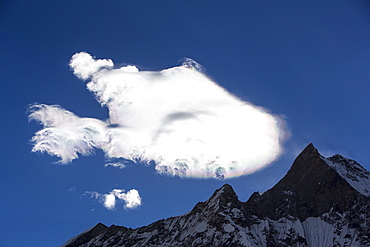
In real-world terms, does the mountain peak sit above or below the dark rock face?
above

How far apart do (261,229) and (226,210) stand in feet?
55.3

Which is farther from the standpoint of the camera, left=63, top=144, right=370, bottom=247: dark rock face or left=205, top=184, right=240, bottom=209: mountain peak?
left=205, top=184, right=240, bottom=209: mountain peak

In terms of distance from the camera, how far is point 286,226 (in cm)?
17588

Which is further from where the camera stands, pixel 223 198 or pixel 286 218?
pixel 223 198

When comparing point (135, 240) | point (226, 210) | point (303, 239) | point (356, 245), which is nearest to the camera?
point (356, 245)

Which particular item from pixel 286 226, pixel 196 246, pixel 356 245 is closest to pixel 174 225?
pixel 196 246

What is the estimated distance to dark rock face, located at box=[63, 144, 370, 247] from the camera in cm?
16438

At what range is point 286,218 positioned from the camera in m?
181

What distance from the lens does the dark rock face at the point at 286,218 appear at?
539ft

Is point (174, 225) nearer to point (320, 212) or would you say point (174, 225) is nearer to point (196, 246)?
point (196, 246)

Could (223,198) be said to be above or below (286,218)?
above

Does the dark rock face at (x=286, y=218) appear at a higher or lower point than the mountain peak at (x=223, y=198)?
lower

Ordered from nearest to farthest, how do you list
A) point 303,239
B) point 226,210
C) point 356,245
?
point 356,245 → point 303,239 → point 226,210

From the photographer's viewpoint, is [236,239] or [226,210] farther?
[226,210]
